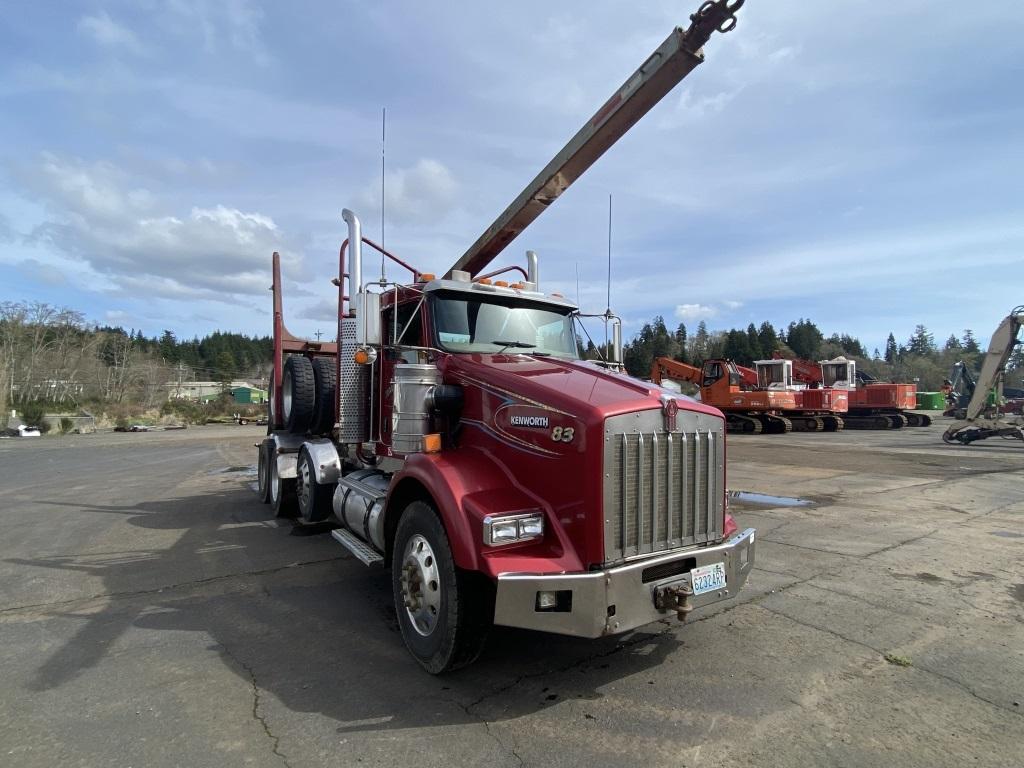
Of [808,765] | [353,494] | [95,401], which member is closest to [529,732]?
[808,765]

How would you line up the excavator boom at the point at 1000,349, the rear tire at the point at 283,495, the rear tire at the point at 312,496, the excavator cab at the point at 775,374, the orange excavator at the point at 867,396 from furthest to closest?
the orange excavator at the point at 867,396 < the excavator cab at the point at 775,374 < the excavator boom at the point at 1000,349 < the rear tire at the point at 283,495 < the rear tire at the point at 312,496

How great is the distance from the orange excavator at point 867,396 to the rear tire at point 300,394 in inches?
1145

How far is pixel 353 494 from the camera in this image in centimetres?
531

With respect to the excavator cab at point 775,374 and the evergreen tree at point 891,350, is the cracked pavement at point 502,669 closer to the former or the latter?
the excavator cab at point 775,374

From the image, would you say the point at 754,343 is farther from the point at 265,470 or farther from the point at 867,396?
the point at 265,470

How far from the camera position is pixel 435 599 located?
11.4 ft

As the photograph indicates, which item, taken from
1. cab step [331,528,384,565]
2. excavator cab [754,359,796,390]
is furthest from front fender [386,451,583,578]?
excavator cab [754,359,796,390]

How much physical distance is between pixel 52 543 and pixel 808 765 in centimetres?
801

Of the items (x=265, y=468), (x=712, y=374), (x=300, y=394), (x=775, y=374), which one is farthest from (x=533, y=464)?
(x=775, y=374)

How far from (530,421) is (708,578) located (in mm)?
1380

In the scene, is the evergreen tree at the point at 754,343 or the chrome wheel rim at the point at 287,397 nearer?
the chrome wheel rim at the point at 287,397

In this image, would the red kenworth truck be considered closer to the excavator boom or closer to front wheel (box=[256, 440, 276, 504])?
front wheel (box=[256, 440, 276, 504])

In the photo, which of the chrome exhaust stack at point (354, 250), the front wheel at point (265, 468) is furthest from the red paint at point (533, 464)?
the front wheel at point (265, 468)

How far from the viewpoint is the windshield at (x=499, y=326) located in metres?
4.77
